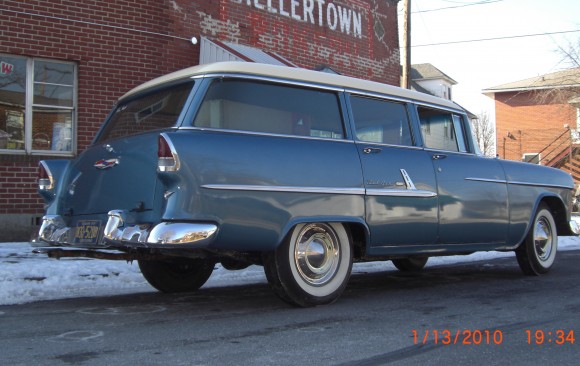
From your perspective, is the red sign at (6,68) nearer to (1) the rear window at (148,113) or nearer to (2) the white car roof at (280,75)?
(1) the rear window at (148,113)

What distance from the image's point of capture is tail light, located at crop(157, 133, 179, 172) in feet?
13.1

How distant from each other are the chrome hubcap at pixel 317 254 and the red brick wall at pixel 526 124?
29.0m

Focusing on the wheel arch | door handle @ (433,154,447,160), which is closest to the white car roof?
door handle @ (433,154,447,160)

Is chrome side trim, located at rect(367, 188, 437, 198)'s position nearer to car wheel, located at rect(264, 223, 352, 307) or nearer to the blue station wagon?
the blue station wagon

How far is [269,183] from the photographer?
4.31 metres

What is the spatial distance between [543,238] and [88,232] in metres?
5.28

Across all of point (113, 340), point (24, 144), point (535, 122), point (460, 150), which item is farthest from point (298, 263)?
point (535, 122)

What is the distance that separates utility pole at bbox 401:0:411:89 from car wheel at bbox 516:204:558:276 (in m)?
7.77

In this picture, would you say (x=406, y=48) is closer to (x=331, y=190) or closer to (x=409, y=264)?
(x=409, y=264)

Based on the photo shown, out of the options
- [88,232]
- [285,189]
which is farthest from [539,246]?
[88,232]

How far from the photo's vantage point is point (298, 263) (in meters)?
4.59

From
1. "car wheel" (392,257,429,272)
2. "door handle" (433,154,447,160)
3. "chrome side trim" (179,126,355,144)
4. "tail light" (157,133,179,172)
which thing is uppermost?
"chrome side trim" (179,126,355,144)

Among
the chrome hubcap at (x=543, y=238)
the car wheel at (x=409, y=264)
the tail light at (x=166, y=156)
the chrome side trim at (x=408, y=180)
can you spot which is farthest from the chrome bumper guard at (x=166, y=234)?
the chrome hubcap at (x=543, y=238)

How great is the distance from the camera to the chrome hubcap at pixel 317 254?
4633mm
